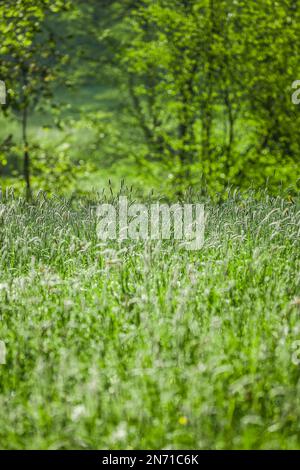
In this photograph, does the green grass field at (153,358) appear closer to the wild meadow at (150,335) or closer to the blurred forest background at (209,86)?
the wild meadow at (150,335)

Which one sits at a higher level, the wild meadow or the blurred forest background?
the blurred forest background

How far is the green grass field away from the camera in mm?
3424

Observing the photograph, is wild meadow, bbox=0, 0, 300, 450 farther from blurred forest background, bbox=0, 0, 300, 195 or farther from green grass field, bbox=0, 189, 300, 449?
blurred forest background, bbox=0, 0, 300, 195

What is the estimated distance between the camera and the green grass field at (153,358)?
3.42 meters

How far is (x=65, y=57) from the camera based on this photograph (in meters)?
11.4

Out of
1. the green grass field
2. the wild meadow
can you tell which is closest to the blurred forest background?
the wild meadow

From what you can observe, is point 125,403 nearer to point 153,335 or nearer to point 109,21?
point 153,335

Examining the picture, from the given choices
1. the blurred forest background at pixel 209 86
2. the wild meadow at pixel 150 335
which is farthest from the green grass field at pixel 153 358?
the blurred forest background at pixel 209 86

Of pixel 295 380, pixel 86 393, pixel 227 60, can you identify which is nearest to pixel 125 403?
pixel 86 393

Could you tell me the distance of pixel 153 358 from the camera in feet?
12.5

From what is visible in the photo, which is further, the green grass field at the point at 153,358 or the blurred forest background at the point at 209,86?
the blurred forest background at the point at 209,86

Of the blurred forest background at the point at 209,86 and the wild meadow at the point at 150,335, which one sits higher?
the blurred forest background at the point at 209,86

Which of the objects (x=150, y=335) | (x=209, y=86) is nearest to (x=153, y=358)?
(x=150, y=335)

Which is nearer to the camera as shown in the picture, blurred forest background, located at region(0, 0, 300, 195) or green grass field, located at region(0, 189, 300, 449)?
green grass field, located at region(0, 189, 300, 449)
